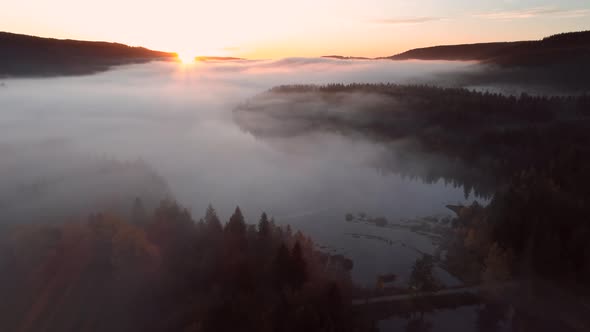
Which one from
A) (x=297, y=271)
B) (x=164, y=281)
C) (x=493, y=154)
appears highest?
(x=297, y=271)

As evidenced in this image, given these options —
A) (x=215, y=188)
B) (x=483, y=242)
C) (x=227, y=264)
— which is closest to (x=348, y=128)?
(x=215, y=188)

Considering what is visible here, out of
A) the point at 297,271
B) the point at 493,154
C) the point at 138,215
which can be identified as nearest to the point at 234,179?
the point at 138,215

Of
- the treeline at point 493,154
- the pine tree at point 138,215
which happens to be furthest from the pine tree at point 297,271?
the pine tree at point 138,215

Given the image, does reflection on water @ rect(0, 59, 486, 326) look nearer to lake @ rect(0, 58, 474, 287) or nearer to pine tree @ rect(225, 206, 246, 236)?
lake @ rect(0, 58, 474, 287)

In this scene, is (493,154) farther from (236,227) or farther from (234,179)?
(236,227)

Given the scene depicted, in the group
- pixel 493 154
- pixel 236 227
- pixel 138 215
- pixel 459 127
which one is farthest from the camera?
pixel 459 127

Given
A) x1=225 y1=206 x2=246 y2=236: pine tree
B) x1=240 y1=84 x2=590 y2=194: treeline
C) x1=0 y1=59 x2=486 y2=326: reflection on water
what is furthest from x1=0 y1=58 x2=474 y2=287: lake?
x1=225 y1=206 x2=246 y2=236: pine tree

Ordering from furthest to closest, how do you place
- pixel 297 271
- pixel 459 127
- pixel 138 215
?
pixel 459 127
pixel 138 215
pixel 297 271

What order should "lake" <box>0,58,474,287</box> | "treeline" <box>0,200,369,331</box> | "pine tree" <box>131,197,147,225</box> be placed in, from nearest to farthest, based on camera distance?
"treeline" <box>0,200,369,331</box>, "pine tree" <box>131,197,147,225</box>, "lake" <box>0,58,474,287</box>

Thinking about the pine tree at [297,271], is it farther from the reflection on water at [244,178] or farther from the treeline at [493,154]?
the treeline at [493,154]

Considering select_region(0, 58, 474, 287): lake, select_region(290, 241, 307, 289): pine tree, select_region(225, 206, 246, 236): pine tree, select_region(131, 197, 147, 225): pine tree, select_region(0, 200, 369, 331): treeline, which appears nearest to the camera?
select_region(0, 200, 369, 331): treeline
